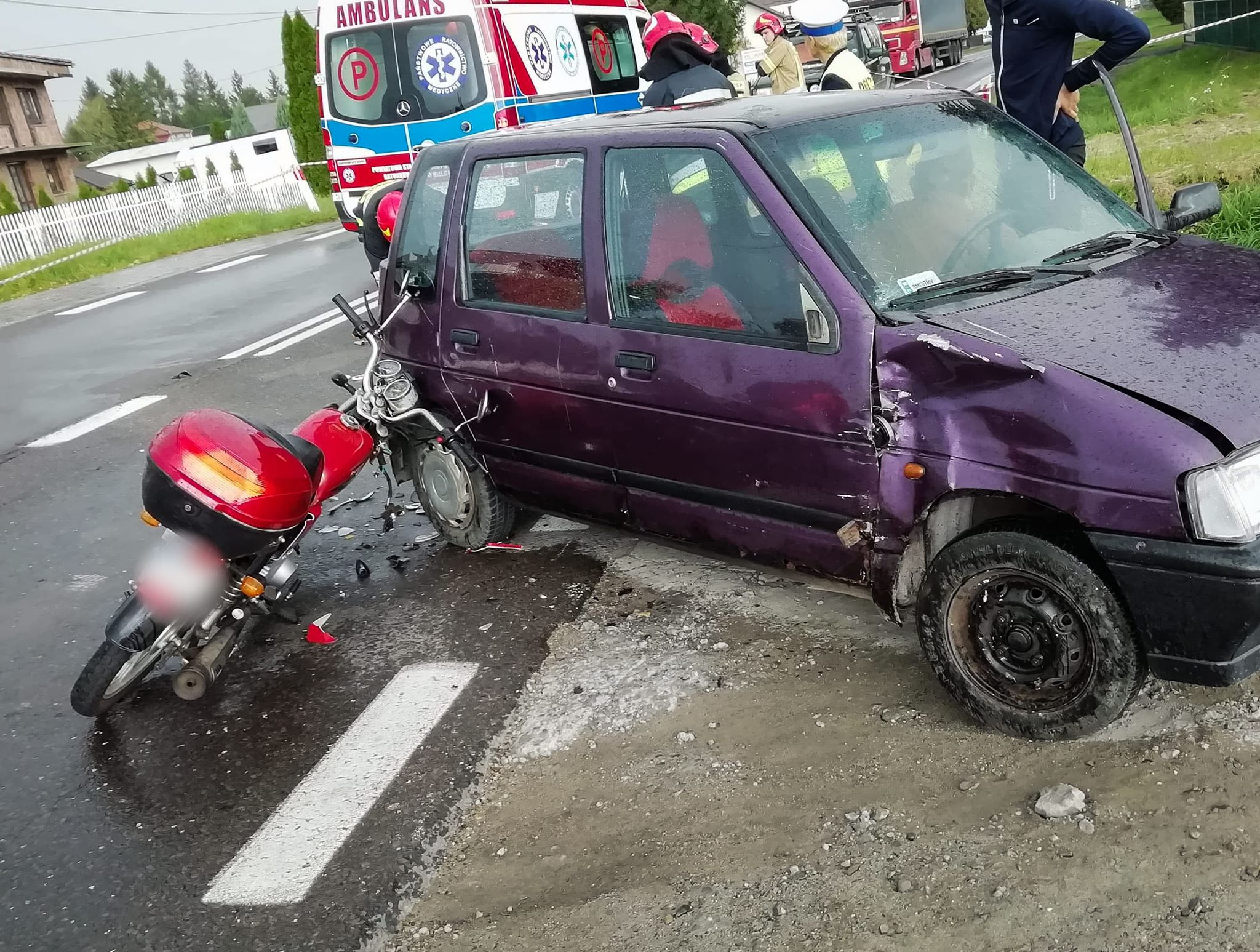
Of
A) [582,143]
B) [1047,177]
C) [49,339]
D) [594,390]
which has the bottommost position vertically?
[49,339]

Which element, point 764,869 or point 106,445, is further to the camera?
point 106,445

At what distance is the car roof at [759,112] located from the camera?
12.9 feet

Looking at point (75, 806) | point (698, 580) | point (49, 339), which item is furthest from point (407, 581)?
point (49, 339)

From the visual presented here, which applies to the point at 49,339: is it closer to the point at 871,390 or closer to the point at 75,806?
the point at 75,806

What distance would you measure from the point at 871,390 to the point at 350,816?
2.03 metres

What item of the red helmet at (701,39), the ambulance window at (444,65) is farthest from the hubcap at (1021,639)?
the ambulance window at (444,65)

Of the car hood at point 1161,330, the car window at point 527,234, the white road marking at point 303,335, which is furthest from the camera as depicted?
the white road marking at point 303,335

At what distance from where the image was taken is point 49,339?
13.6 metres

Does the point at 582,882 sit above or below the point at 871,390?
below

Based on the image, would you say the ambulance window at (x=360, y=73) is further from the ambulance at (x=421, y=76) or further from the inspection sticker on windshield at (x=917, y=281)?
the inspection sticker on windshield at (x=917, y=281)

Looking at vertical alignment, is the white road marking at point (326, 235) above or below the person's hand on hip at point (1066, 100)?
below

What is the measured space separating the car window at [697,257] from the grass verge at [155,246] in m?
17.6

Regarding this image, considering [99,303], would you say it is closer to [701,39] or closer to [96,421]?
[96,421]

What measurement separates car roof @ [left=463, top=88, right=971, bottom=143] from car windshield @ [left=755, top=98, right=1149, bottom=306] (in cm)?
5
